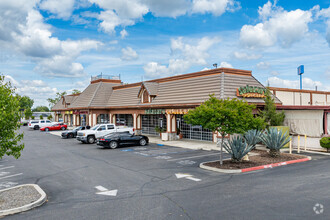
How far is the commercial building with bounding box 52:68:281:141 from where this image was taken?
80.4 feet

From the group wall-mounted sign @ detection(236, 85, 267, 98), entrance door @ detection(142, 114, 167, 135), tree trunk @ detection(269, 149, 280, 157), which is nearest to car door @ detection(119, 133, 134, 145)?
entrance door @ detection(142, 114, 167, 135)

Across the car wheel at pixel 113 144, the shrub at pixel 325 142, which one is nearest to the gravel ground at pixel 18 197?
the car wheel at pixel 113 144

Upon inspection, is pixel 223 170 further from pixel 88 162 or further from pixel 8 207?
pixel 8 207

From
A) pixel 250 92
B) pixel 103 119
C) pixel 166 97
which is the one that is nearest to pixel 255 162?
pixel 250 92

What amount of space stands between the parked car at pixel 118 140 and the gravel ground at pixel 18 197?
39.9 feet

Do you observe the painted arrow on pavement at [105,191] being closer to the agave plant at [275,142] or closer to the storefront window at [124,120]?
the agave plant at [275,142]

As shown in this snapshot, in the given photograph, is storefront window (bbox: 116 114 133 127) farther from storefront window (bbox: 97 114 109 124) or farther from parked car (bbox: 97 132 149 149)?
parked car (bbox: 97 132 149 149)

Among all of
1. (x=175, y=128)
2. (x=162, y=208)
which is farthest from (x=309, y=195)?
(x=175, y=128)

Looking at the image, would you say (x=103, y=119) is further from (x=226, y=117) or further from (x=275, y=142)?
(x=226, y=117)

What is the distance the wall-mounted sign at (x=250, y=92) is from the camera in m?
23.7

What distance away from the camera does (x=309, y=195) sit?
926 cm

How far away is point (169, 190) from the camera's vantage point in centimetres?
1024

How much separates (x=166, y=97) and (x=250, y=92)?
9181 mm

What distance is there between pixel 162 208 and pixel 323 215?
4.67 m
